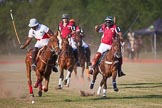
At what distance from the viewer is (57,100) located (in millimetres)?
16594

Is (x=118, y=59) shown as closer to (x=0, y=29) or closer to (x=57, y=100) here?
(x=57, y=100)

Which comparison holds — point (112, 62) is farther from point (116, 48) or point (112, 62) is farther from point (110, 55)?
point (116, 48)

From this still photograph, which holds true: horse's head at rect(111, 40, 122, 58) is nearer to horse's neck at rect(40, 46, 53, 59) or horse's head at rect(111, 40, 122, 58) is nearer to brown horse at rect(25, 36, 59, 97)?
brown horse at rect(25, 36, 59, 97)

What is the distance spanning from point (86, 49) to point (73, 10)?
48175 millimetres

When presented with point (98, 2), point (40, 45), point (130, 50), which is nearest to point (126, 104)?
point (40, 45)

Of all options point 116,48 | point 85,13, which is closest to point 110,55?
point 116,48

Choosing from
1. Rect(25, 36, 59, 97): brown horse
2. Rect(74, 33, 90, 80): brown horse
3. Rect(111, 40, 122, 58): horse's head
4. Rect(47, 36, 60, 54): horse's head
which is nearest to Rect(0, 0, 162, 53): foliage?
Rect(74, 33, 90, 80): brown horse

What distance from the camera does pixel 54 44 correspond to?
1611 cm

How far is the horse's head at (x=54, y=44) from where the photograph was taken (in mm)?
16016

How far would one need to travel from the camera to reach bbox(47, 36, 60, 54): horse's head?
52.5 ft

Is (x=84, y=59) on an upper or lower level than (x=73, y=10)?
lower

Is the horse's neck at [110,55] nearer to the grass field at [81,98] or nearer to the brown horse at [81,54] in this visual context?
the grass field at [81,98]

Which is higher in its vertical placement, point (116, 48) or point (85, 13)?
point (85, 13)

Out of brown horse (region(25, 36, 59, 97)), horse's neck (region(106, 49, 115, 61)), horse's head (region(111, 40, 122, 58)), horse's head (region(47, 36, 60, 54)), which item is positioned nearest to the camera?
horse's head (region(47, 36, 60, 54))
